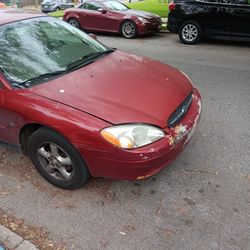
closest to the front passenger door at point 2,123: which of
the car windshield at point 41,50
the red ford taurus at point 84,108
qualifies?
the red ford taurus at point 84,108

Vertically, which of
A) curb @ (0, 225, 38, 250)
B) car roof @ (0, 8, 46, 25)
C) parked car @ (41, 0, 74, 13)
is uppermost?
car roof @ (0, 8, 46, 25)

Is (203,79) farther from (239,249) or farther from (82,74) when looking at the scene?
(239,249)

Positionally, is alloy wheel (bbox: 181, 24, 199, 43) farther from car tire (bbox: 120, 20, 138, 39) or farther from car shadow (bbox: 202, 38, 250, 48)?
car tire (bbox: 120, 20, 138, 39)

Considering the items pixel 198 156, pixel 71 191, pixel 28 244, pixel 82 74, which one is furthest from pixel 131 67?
pixel 28 244

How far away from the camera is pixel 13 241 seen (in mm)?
2832

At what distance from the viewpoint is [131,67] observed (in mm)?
3895

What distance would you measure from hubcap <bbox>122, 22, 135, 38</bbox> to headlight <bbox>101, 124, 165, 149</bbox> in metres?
8.49

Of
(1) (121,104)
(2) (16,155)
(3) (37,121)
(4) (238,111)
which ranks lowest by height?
(2) (16,155)

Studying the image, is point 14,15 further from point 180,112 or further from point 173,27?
point 173,27

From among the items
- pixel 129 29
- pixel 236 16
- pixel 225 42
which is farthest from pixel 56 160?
pixel 129 29

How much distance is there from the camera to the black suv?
8.70 m

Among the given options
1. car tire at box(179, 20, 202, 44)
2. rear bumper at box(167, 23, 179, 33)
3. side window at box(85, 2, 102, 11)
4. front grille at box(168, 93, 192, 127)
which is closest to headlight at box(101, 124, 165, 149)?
front grille at box(168, 93, 192, 127)

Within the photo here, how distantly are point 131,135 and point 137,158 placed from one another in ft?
0.64

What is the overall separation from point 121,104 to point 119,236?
44.4 inches
